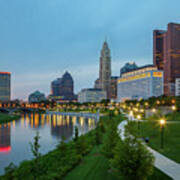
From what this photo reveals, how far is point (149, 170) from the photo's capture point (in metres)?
12.1

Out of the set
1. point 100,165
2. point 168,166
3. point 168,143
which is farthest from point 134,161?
point 168,143

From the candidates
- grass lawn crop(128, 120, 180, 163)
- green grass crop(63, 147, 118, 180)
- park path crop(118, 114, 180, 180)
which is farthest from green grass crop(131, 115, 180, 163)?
green grass crop(63, 147, 118, 180)

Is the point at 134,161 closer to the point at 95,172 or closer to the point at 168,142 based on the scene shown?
the point at 95,172

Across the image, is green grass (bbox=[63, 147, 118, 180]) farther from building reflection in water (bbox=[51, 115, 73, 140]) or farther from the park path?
building reflection in water (bbox=[51, 115, 73, 140])

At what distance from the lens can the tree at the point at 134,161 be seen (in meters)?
12.0

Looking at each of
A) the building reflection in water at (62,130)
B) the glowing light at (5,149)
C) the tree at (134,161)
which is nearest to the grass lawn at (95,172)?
the tree at (134,161)

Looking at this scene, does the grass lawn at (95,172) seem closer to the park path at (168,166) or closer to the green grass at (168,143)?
the park path at (168,166)

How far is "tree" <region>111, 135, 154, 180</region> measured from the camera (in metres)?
12.0

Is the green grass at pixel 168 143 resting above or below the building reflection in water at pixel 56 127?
above

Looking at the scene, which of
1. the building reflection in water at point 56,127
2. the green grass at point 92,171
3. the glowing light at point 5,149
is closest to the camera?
the green grass at point 92,171

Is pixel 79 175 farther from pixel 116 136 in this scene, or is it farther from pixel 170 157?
pixel 170 157

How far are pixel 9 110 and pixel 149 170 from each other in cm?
13523

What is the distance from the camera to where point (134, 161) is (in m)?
12.1

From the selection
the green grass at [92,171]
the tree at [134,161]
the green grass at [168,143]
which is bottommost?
the green grass at [92,171]
